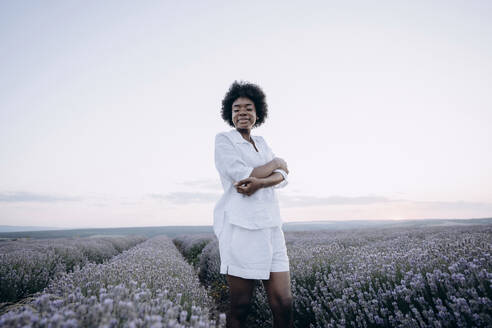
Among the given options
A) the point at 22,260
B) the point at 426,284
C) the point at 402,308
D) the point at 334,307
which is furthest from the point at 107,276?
the point at 22,260

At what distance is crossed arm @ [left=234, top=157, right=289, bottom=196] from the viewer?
167cm

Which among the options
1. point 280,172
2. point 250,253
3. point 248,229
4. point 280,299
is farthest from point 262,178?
point 280,299

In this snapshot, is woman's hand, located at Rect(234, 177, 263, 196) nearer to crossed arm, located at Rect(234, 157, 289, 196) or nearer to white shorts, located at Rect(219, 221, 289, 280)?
crossed arm, located at Rect(234, 157, 289, 196)

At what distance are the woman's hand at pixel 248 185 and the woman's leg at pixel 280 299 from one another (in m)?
0.56

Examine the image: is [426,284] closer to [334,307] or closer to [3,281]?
[334,307]

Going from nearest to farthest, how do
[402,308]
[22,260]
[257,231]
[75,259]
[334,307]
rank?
[257,231] < [402,308] < [334,307] < [22,260] < [75,259]

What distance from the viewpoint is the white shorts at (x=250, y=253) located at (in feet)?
5.28

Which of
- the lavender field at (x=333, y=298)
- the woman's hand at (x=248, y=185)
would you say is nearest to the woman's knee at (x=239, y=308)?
the lavender field at (x=333, y=298)

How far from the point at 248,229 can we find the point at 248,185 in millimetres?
283

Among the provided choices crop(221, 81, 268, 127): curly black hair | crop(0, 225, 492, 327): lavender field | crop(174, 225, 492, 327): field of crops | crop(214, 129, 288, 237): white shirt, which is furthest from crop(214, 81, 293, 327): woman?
crop(174, 225, 492, 327): field of crops

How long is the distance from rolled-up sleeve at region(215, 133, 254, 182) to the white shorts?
33 cm

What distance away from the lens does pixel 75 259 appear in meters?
5.78

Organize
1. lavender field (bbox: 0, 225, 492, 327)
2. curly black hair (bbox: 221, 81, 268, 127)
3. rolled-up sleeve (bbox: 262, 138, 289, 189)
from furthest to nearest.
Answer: curly black hair (bbox: 221, 81, 268, 127), rolled-up sleeve (bbox: 262, 138, 289, 189), lavender field (bbox: 0, 225, 492, 327)

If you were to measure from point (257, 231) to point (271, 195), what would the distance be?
319 mm
